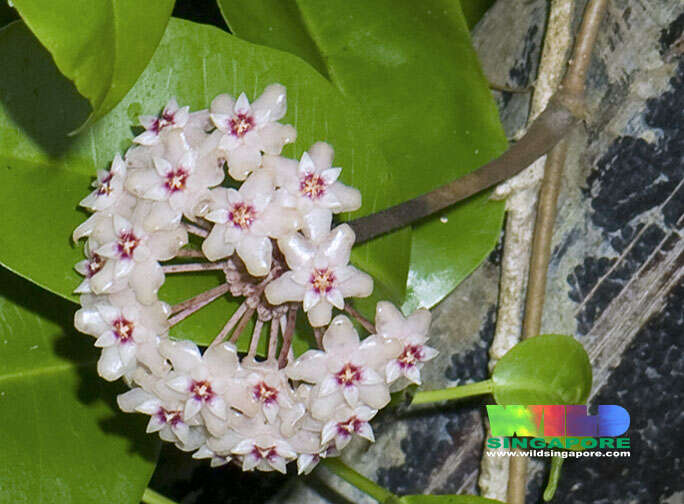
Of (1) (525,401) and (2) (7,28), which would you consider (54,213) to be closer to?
(2) (7,28)

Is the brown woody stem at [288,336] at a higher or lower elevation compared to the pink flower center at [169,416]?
higher

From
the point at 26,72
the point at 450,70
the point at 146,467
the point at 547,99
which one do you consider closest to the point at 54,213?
the point at 26,72

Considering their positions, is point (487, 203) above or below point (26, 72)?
below

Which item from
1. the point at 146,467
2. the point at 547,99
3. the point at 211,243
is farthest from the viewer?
the point at 547,99

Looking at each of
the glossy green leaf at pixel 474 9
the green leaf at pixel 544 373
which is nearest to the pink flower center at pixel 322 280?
the green leaf at pixel 544 373

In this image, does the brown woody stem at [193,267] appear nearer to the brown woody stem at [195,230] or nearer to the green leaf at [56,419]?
the brown woody stem at [195,230]
